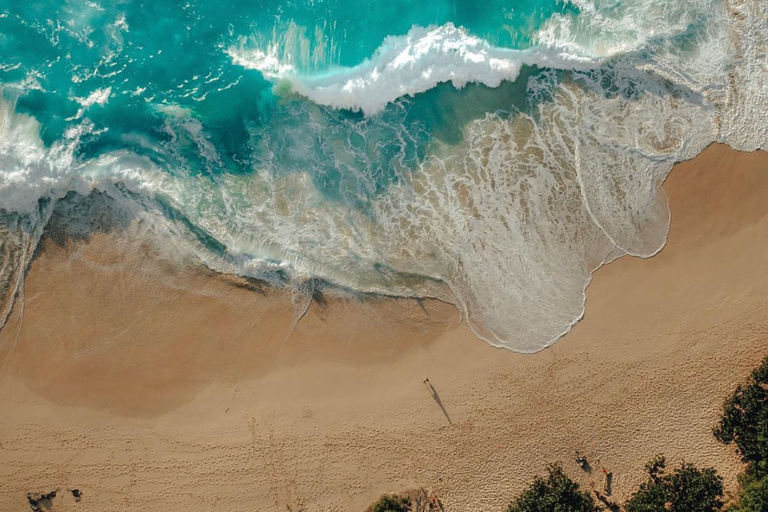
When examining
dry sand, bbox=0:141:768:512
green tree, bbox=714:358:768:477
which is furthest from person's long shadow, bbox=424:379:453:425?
green tree, bbox=714:358:768:477


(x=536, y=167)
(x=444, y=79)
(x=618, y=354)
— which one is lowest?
(x=618, y=354)

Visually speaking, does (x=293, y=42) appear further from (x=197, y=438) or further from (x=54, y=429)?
(x=54, y=429)

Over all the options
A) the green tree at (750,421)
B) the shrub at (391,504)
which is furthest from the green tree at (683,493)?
the shrub at (391,504)

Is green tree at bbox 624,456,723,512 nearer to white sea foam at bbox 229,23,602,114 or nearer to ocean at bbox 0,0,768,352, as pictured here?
ocean at bbox 0,0,768,352

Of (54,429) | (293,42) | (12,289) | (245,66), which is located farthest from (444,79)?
(54,429)

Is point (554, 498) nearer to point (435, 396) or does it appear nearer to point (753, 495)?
point (435, 396)

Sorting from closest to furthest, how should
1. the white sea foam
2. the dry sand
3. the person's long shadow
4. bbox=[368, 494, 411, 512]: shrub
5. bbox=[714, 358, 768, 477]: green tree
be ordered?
bbox=[714, 358, 768, 477]: green tree → bbox=[368, 494, 411, 512]: shrub → the dry sand → the person's long shadow → the white sea foam
